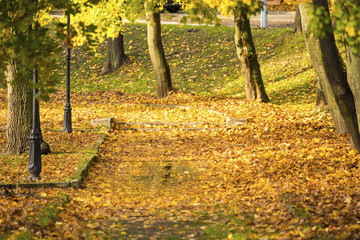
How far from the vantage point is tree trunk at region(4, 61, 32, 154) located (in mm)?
12648

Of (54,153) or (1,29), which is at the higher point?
(1,29)

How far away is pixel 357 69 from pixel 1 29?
186 inches

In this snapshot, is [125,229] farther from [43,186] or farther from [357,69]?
[357,69]

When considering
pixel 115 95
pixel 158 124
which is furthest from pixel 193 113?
pixel 115 95

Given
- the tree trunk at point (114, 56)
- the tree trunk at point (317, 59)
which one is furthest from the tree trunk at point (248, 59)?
the tree trunk at point (114, 56)

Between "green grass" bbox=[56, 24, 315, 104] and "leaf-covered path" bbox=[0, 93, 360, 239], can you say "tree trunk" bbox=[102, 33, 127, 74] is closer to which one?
A: "green grass" bbox=[56, 24, 315, 104]

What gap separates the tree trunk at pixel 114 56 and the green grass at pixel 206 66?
1.59 ft

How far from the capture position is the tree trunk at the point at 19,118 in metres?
12.6

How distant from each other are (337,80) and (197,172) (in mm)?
3377

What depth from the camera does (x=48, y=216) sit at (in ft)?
25.8

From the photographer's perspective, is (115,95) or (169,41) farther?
(169,41)

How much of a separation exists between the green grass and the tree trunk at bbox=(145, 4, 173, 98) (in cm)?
230

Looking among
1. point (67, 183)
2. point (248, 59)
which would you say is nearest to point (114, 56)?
point (248, 59)

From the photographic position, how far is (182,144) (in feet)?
50.0
